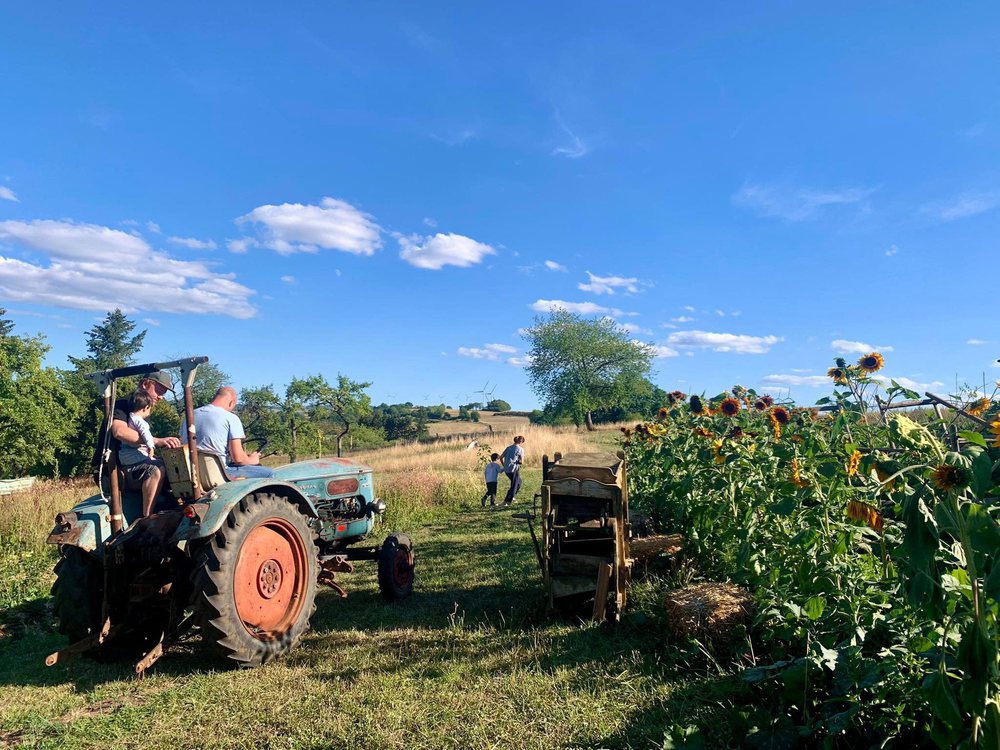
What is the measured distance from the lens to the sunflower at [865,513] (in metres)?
2.47

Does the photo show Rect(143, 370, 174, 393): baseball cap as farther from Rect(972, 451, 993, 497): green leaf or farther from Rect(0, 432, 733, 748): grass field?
Rect(972, 451, 993, 497): green leaf

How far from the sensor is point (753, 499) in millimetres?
4125

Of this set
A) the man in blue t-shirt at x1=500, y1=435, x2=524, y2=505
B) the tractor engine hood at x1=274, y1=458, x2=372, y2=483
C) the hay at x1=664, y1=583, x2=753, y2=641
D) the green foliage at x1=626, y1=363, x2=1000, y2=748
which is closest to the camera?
the green foliage at x1=626, y1=363, x2=1000, y2=748

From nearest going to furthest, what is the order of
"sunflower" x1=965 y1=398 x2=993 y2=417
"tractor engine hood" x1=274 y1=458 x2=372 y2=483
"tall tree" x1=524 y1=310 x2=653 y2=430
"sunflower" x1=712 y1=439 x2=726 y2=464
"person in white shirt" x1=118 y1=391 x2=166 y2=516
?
"sunflower" x1=965 y1=398 x2=993 y2=417 → "sunflower" x1=712 y1=439 x2=726 y2=464 → "person in white shirt" x1=118 y1=391 x2=166 y2=516 → "tractor engine hood" x1=274 y1=458 x2=372 y2=483 → "tall tree" x1=524 y1=310 x2=653 y2=430

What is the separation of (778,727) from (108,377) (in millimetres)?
5091

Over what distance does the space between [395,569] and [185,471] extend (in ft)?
7.31

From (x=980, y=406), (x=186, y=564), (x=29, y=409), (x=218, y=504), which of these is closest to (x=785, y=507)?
(x=980, y=406)

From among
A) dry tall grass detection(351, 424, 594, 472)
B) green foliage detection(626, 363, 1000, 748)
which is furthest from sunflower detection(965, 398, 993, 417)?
dry tall grass detection(351, 424, 594, 472)

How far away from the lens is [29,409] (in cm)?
2167

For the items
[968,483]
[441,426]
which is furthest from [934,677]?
[441,426]

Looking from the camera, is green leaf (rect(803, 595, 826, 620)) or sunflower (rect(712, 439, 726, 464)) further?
sunflower (rect(712, 439, 726, 464))

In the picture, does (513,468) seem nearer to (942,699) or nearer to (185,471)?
(185,471)

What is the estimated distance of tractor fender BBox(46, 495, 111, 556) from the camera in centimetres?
425

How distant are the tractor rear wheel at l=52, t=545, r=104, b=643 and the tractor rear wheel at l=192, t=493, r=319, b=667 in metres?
0.80
